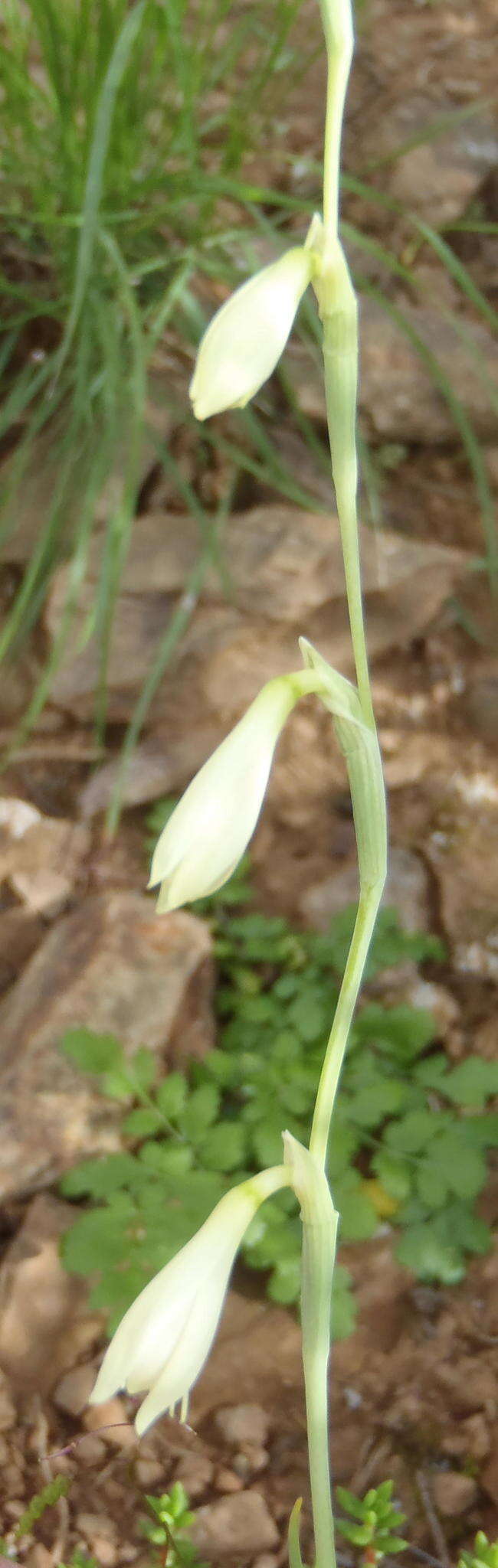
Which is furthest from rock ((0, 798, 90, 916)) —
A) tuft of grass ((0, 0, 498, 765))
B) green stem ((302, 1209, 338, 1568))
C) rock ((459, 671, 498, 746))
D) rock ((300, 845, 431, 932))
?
green stem ((302, 1209, 338, 1568))

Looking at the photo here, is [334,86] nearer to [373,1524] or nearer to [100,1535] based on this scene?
[373,1524]

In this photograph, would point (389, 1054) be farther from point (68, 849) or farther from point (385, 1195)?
point (68, 849)

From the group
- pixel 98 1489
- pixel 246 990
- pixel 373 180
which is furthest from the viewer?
pixel 373 180

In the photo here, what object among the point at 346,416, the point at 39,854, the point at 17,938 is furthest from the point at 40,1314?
the point at 346,416

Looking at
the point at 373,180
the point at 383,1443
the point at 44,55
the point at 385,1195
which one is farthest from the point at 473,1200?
the point at 373,180

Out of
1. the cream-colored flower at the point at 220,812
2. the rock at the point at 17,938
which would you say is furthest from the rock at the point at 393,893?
the cream-colored flower at the point at 220,812

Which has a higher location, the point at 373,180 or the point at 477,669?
the point at 373,180

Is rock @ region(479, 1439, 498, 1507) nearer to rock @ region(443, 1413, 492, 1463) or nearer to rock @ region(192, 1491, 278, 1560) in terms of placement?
rock @ region(443, 1413, 492, 1463)
